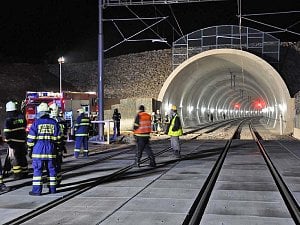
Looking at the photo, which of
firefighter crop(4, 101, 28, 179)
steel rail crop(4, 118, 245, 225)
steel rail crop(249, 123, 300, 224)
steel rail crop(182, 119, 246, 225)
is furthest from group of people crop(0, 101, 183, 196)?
steel rail crop(249, 123, 300, 224)

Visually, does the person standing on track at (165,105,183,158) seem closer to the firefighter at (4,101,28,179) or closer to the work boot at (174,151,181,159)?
the work boot at (174,151,181,159)

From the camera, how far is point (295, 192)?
9305 millimetres

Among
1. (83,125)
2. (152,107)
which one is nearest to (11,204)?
(83,125)

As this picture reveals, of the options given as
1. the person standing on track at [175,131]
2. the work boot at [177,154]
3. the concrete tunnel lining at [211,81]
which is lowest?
the work boot at [177,154]

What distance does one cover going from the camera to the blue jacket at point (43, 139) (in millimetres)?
8961

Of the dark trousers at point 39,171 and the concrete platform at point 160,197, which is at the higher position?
the dark trousers at point 39,171

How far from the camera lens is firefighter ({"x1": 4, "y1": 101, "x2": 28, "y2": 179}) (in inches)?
433

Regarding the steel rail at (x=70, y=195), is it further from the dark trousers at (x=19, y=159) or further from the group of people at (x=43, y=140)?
the dark trousers at (x=19, y=159)

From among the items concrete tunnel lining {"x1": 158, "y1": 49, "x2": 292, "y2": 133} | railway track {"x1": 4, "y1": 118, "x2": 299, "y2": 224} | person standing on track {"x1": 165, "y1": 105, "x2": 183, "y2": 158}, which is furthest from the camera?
concrete tunnel lining {"x1": 158, "y1": 49, "x2": 292, "y2": 133}

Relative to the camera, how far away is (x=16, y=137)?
11.1 meters

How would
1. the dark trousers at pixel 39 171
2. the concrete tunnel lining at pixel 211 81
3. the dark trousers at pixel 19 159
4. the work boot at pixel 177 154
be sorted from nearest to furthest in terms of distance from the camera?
the dark trousers at pixel 39 171
the dark trousers at pixel 19 159
the work boot at pixel 177 154
the concrete tunnel lining at pixel 211 81

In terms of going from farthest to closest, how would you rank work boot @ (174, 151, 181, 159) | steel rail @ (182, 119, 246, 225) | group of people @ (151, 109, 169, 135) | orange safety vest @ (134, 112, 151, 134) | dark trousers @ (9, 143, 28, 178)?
group of people @ (151, 109, 169, 135)
work boot @ (174, 151, 181, 159)
orange safety vest @ (134, 112, 151, 134)
dark trousers @ (9, 143, 28, 178)
steel rail @ (182, 119, 246, 225)

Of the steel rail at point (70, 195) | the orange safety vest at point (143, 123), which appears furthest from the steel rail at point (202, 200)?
the steel rail at point (70, 195)

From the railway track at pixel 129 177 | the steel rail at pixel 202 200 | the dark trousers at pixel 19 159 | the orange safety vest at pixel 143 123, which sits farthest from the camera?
the orange safety vest at pixel 143 123
